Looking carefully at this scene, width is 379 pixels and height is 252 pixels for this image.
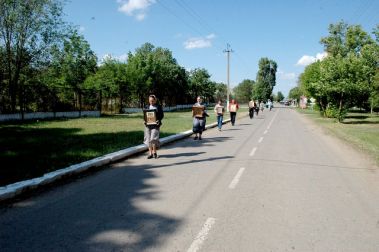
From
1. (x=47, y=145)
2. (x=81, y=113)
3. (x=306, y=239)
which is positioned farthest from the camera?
(x=81, y=113)

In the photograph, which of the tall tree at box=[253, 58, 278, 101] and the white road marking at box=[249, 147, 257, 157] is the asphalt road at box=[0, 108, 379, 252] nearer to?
the white road marking at box=[249, 147, 257, 157]

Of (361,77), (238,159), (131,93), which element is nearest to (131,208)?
(238,159)

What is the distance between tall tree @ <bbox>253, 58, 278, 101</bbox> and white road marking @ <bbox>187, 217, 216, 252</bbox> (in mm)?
103452

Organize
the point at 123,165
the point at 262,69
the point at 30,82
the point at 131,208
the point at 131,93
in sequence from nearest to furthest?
1. the point at 131,208
2. the point at 123,165
3. the point at 30,82
4. the point at 131,93
5. the point at 262,69

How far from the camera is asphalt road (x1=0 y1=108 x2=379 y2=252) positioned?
4.34 metres

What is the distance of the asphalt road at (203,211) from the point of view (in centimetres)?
434

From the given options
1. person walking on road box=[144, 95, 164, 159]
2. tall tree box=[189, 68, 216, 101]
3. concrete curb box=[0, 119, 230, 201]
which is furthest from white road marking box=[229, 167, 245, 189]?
tall tree box=[189, 68, 216, 101]

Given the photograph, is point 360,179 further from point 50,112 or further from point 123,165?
point 50,112

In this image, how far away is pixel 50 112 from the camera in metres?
29.3

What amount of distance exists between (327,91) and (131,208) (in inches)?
1086

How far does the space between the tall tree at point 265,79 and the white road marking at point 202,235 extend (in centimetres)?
10345

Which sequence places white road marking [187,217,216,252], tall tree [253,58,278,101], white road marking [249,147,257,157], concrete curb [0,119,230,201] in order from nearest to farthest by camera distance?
white road marking [187,217,216,252], concrete curb [0,119,230,201], white road marking [249,147,257,157], tall tree [253,58,278,101]

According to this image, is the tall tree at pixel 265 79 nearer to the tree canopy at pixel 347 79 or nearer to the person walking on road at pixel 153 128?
the tree canopy at pixel 347 79

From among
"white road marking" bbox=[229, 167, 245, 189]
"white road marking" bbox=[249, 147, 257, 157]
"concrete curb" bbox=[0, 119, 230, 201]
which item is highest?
"concrete curb" bbox=[0, 119, 230, 201]
